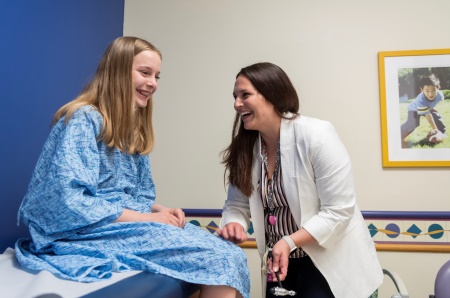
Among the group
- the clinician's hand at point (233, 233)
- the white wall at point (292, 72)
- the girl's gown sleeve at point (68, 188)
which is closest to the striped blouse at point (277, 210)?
the clinician's hand at point (233, 233)

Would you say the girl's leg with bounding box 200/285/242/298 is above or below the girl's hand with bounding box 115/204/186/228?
below

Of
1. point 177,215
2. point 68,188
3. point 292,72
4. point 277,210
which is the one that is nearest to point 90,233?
point 68,188

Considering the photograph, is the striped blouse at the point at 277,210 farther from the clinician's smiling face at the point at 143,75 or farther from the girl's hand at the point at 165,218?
the clinician's smiling face at the point at 143,75

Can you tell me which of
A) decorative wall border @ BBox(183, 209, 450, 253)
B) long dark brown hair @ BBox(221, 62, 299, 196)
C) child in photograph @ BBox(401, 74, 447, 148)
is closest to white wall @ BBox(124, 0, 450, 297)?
decorative wall border @ BBox(183, 209, 450, 253)

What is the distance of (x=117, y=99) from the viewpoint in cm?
141

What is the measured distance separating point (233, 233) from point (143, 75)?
0.70 m

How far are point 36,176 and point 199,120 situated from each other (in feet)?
4.59

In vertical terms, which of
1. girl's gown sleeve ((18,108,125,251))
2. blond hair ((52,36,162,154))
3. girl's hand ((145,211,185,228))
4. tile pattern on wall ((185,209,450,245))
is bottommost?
tile pattern on wall ((185,209,450,245))

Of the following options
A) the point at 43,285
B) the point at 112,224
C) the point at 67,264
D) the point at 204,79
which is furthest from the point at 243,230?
the point at 204,79

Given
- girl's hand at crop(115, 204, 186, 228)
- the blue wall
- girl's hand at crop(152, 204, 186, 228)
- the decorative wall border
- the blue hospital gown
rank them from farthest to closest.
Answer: the decorative wall border
the blue wall
girl's hand at crop(152, 204, 186, 228)
girl's hand at crop(115, 204, 186, 228)
the blue hospital gown

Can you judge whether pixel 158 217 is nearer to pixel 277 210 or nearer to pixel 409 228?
pixel 277 210

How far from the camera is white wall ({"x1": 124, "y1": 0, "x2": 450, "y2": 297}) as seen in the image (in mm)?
2318

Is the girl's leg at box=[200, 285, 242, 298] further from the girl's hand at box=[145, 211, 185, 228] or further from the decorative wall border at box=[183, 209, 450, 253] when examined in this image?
the decorative wall border at box=[183, 209, 450, 253]

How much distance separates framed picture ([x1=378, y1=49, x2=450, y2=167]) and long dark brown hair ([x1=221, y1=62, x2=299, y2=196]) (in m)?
0.92
